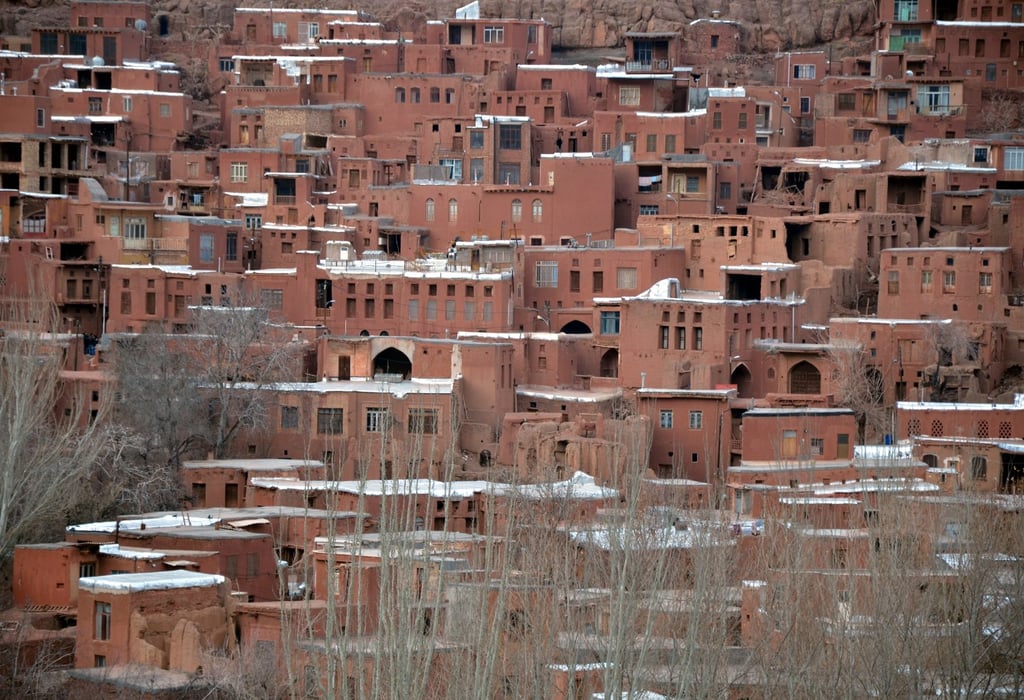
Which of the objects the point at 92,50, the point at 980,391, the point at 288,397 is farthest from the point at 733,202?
the point at 92,50

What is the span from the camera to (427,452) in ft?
160

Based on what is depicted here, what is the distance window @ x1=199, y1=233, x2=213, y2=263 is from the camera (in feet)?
195

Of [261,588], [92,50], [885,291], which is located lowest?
[261,588]

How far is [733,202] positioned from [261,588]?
942 inches

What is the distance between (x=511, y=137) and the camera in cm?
6347

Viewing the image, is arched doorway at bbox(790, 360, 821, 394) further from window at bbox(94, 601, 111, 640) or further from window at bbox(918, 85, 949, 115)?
window at bbox(94, 601, 111, 640)

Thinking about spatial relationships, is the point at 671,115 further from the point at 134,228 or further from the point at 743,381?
the point at 134,228

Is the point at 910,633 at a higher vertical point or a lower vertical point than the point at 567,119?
lower

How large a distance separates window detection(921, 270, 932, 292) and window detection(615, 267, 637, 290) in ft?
21.6

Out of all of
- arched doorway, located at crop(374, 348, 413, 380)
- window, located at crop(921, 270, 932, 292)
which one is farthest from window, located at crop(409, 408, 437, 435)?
window, located at crop(921, 270, 932, 292)

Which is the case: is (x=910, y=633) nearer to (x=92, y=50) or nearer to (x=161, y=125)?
(x=161, y=125)

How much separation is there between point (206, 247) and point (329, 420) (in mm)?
10225

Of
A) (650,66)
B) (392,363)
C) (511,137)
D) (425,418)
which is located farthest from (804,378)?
(650,66)

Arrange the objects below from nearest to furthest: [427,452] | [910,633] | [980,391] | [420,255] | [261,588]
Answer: [910,633], [261,588], [427,452], [980,391], [420,255]
